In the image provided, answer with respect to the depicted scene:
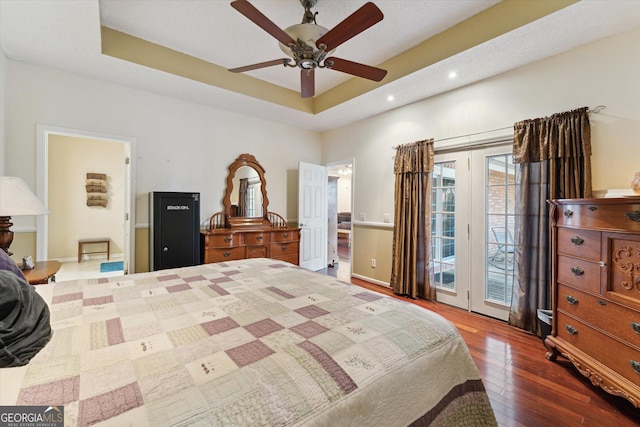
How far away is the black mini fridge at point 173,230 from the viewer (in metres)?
3.22

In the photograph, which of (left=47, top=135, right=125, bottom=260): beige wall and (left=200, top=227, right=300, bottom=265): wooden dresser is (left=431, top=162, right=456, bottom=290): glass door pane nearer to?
(left=200, top=227, right=300, bottom=265): wooden dresser

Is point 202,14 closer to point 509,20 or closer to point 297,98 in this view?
A: point 297,98

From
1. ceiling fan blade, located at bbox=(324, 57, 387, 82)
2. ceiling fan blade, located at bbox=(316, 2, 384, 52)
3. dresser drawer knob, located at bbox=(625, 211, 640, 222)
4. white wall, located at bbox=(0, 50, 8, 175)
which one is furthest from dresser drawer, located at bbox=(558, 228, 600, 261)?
white wall, located at bbox=(0, 50, 8, 175)

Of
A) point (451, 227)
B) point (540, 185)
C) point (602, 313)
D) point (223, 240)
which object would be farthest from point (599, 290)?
point (223, 240)

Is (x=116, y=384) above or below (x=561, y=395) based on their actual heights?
above

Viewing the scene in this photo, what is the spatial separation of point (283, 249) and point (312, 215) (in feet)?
3.09

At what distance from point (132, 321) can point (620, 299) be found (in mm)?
2641

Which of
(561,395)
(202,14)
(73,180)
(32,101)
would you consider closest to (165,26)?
(202,14)

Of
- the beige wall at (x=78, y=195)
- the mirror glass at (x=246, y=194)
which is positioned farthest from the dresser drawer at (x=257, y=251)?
the beige wall at (x=78, y=195)

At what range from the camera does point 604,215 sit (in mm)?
1727

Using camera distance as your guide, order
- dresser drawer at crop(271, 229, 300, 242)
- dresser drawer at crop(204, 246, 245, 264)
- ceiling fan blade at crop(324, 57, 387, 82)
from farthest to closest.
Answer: dresser drawer at crop(271, 229, 300, 242)
dresser drawer at crop(204, 246, 245, 264)
ceiling fan blade at crop(324, 57, 387, 82)

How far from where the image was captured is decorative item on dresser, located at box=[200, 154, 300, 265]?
365 centimetres

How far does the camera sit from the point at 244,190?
168 inches

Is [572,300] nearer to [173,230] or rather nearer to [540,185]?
[540,185]
